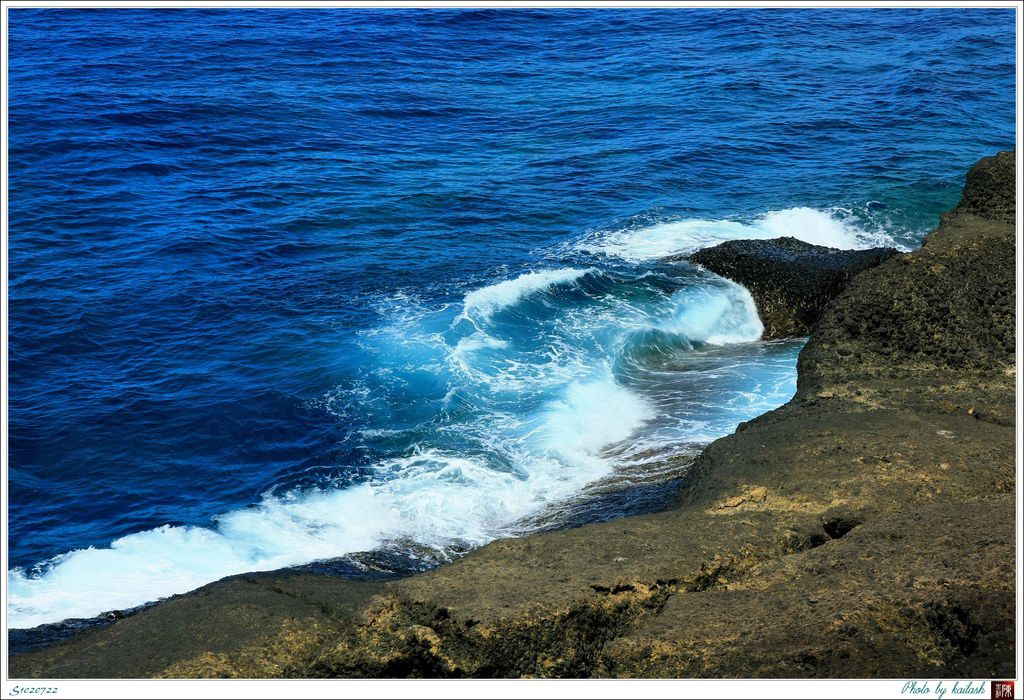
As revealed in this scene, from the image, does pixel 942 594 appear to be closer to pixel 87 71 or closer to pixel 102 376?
pixel 102 376

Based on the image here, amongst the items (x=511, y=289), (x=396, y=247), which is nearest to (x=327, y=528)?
(x=511, y=289)

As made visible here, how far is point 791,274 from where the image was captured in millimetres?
18234

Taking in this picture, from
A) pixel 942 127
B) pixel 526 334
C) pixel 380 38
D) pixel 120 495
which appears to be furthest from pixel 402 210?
pixel 942 127

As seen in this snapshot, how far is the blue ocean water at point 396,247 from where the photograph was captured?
43.9 feet

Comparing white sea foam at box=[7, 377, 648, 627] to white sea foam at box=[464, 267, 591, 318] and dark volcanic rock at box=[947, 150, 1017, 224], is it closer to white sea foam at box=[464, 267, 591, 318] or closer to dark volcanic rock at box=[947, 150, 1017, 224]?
white sea foam at box=[464, 267, 591, 318]

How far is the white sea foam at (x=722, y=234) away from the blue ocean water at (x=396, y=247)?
98 mm

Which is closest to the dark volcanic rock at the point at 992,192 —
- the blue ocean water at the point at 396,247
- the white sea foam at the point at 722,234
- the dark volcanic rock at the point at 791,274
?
the dark volcanic rock at the point at 791,274

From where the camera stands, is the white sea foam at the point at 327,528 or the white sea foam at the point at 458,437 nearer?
the white sea foam at the point at 327,528

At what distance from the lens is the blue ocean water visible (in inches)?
527

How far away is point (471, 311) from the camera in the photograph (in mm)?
18578

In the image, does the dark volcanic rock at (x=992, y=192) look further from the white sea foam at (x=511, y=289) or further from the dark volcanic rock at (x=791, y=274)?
the white sea foam at (x=511, y=289)

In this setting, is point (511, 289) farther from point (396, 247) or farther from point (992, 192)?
point (992, 192)

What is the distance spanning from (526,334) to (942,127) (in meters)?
18.1

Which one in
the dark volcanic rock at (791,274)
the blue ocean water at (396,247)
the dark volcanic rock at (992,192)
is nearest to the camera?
the blue ocean water at (396,247)
